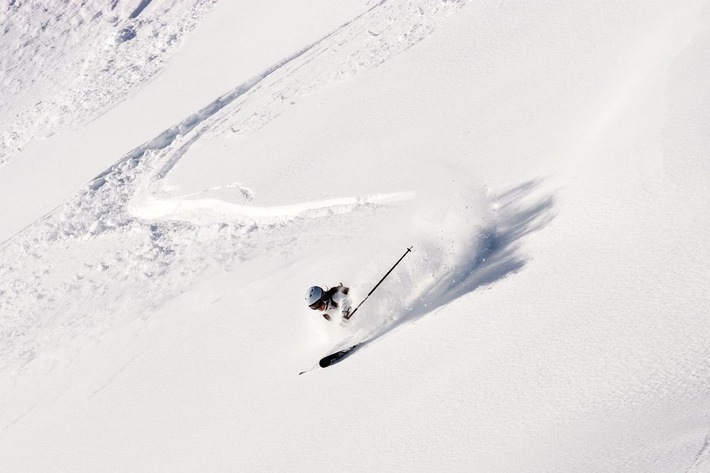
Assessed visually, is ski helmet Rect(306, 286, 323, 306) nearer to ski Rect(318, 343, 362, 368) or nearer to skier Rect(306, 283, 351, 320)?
skier Rect(306, 283, 351, 320)

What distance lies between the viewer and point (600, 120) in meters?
13.7

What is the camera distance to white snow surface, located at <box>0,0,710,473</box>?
24.8ft

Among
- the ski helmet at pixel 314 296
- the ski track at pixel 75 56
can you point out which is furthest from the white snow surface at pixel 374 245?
the ski helmet at pixel 314 296

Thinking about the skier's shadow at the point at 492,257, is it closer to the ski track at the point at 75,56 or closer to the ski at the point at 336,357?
the ski at the point at 336,357

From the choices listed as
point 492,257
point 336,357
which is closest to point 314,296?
point 336,357

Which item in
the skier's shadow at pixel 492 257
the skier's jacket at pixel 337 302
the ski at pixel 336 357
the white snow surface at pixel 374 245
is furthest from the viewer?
the skier's jacket at pixel 337 302

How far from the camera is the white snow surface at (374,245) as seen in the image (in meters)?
Result: 7.56

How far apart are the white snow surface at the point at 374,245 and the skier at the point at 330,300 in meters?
0.29

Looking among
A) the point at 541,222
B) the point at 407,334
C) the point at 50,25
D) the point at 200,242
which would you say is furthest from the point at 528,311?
the point at 50,25

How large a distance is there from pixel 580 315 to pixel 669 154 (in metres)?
3.90

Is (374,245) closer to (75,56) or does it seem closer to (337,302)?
(337,302)

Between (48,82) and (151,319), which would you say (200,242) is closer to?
(151,319)

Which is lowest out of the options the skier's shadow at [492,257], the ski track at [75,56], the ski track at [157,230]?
the skier's shadow at [492,257]

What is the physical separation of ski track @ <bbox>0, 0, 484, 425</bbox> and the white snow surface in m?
0.08
